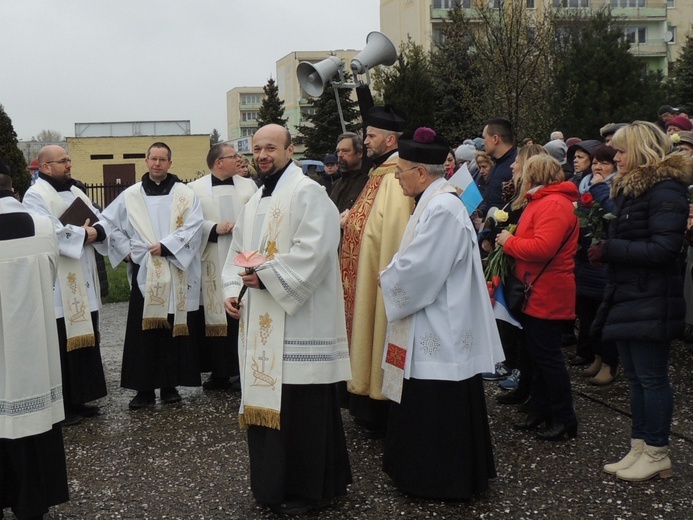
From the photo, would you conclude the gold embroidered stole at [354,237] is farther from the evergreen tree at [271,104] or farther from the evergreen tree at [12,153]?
the evergreen tree at [271,104]

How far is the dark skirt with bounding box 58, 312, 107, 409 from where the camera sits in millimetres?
6332

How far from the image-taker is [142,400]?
264 inches

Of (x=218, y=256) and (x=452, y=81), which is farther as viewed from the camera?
(x=452, y=81)

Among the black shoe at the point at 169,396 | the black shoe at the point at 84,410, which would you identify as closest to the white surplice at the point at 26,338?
the black shoe at the point at 84,410

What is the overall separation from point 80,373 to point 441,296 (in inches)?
139

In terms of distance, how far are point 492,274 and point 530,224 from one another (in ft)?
1.94

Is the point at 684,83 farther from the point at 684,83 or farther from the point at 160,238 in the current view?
the point at 160,238

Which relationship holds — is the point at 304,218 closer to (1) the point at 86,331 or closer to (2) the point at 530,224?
(2) the point at 530,224

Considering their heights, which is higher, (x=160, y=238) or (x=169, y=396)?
(x=160, y=238)

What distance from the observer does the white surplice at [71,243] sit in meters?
6.34

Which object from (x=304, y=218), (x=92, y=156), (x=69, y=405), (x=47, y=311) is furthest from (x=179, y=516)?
(x=92, y=156)

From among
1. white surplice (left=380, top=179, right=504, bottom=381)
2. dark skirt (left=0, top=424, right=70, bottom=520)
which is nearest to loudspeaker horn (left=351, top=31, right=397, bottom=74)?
white surplice (left=380, top=179, right=504, bottom=381)

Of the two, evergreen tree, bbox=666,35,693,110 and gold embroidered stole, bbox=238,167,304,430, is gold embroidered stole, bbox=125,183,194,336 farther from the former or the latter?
evergreen tree, bbox=666,35,693,110

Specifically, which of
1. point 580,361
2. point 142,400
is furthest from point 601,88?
point 142,400
